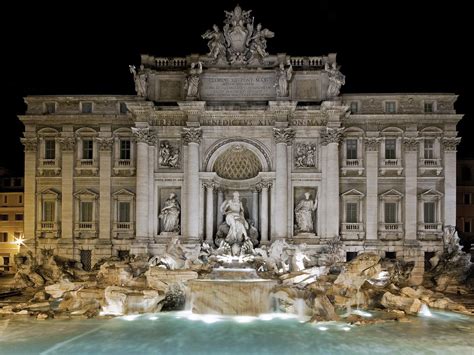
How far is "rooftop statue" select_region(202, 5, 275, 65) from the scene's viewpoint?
29.5 metres

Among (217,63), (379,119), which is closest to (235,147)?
(217,63)

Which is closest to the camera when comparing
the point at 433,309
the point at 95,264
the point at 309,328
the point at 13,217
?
the point at 309,328

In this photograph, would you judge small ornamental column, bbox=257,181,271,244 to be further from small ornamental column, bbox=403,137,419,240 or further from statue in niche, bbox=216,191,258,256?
small ornamental column, bbox=403,137,419,240

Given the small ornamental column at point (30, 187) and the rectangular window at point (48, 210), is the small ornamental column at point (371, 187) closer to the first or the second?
the rectangular window at point (48, 210)

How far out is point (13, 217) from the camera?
129 feet

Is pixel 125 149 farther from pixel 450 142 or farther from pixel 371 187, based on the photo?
pixel 450 142

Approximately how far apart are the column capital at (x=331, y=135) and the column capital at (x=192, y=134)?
7428 millimetres

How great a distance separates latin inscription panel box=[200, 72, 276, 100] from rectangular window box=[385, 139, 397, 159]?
7.98 m

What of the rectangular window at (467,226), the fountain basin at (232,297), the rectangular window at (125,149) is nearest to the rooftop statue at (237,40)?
the rectangular window at (125,149)

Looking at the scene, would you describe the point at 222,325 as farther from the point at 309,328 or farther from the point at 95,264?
the point at 95,264

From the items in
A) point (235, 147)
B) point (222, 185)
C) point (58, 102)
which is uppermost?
point (58, 102)

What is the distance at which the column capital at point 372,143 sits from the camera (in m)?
30.2

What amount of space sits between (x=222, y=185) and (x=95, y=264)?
359 inches

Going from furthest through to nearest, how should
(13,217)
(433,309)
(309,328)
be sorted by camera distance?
(13,217) → (433,309) → (309,328)
